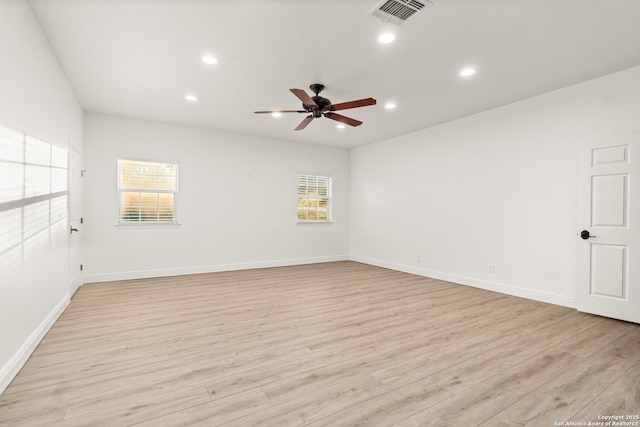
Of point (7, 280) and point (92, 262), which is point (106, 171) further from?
point (7, 280)

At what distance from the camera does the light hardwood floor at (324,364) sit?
5.98ft

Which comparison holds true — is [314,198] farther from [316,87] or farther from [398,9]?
[398,9]

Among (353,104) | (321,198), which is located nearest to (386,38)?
(353,104)

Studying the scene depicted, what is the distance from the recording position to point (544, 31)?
108 inches

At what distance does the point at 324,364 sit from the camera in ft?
7.89

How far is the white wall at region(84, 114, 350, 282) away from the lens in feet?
17.2

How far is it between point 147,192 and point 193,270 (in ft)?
5.49

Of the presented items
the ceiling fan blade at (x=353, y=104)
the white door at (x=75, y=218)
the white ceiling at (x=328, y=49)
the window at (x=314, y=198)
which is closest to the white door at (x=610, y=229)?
the white ceiling at (x=328, y=49)

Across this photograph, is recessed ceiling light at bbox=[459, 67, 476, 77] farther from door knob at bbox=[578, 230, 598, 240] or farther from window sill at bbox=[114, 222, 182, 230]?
window sill at bbox=[114, 222, 182, 230]

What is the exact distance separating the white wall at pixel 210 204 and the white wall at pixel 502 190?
1.82 meters

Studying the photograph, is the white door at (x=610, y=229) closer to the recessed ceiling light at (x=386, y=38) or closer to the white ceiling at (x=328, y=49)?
the white ceiling at (x=328, y=49)

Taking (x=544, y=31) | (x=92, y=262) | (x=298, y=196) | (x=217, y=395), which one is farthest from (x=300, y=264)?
(x=544, y=31)

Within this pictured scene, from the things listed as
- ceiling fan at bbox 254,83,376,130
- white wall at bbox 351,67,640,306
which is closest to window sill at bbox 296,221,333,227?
white wall at bbox 351,67,640,306

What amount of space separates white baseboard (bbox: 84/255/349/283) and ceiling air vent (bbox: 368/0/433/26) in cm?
517
